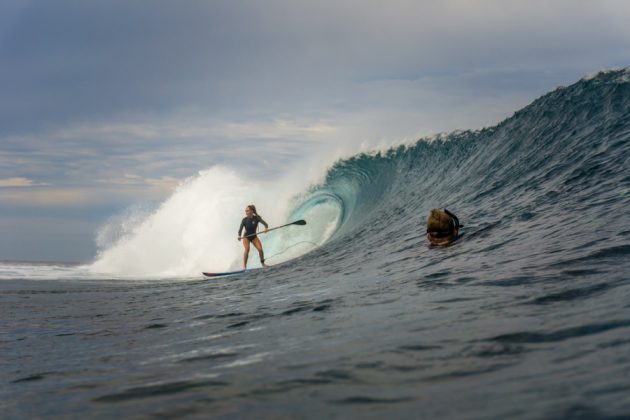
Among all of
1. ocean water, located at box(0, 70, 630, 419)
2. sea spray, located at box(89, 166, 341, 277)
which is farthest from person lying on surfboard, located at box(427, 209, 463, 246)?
sea spray, located at box(89, 166, 341, 277)

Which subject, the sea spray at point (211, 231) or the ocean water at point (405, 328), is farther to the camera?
the sea spray at point (211, 231)

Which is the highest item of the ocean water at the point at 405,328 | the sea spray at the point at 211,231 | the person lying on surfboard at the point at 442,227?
the sea spray at the point at 211,231

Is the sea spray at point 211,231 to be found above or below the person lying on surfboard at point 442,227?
above

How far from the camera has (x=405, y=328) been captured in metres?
4.02

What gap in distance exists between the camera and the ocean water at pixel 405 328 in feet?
8.61

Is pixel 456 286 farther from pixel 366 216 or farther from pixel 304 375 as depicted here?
pixel 366 216

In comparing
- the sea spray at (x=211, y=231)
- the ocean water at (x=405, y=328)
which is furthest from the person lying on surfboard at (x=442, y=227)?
the sea spray at (x=211, y=231)

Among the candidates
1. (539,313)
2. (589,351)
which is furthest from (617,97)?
(589,351)

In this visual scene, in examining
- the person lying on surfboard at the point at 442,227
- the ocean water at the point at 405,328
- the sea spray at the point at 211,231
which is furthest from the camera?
the sea spray at the point at 211,231

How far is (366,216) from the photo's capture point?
56.2 feet

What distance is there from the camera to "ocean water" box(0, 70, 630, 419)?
2.62 m

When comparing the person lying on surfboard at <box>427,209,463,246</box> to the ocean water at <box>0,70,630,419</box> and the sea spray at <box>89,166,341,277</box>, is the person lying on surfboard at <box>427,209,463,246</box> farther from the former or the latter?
the sea spray at <box>89,166,341,277</box>

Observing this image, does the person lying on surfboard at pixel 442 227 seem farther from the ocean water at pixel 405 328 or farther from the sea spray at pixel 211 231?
the sea spray at pixel 211 231

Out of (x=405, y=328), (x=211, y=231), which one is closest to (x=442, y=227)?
(x=405, y=328)
